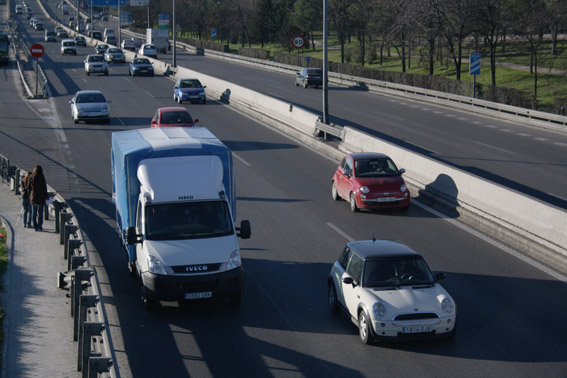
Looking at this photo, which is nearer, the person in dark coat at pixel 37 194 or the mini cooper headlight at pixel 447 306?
the mini cooper headlight at pixel 447 306

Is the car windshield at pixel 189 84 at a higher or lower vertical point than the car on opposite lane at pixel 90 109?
higher

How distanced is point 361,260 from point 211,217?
2948 millimetres

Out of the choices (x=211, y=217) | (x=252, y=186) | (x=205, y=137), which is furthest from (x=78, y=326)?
(x=252, y=186)

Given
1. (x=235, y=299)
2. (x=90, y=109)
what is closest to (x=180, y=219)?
(x=235, y=299)

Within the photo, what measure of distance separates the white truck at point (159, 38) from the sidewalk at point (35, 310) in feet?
272

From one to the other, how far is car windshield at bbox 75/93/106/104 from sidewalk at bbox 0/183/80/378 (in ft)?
60.6

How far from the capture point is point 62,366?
10562 millimetres

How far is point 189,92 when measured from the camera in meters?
44.1

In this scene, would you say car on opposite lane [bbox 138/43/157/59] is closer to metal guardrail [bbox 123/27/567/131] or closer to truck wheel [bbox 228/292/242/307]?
metal guardrail [bbox 123/27/567/131]

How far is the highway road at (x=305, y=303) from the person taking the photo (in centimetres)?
1054

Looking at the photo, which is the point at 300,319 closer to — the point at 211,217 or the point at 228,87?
the point at 211,217

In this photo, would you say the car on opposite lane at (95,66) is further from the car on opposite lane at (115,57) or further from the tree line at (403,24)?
the tree line at (403,24)

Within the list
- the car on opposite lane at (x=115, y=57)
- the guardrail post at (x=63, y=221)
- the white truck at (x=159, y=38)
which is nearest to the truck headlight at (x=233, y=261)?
the guardrail post at (x=63, y=221)

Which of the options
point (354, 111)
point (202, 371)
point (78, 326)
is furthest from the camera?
point (354, 111)
